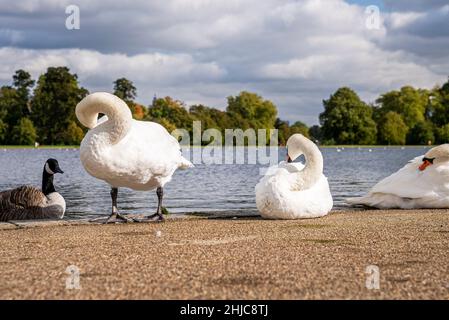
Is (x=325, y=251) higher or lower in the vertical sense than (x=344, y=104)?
lower

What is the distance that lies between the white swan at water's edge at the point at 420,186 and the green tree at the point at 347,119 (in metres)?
112

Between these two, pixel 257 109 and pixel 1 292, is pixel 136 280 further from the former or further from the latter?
pixel 257 109

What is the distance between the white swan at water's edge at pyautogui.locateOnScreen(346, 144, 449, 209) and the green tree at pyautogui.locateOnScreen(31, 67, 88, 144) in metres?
112

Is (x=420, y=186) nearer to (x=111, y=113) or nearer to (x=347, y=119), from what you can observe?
(x=111, y=113)

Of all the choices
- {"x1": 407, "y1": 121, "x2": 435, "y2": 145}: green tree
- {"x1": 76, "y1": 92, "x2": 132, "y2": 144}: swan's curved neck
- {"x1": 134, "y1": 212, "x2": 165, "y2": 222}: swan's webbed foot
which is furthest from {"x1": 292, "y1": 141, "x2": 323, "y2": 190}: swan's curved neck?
{"x1": 407, "y1": 121, "x2": 435, "y2": 145}: green tree

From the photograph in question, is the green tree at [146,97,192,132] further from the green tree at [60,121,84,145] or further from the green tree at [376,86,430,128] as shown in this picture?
the green tree at [376,86,430,128]

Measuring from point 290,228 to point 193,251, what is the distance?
3.09 m

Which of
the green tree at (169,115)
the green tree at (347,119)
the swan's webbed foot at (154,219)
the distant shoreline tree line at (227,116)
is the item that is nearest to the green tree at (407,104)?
the distant shoreline tree line at (227,116)

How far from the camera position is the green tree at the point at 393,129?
133 metres

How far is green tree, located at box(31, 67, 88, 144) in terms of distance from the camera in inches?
4889

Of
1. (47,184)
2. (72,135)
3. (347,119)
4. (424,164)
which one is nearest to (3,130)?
(72,135)

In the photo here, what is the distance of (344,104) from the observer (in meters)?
128

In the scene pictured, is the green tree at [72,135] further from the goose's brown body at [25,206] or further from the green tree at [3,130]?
the goose's brown body at [25,206]

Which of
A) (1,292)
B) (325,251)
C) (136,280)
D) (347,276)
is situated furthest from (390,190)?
(1,292)
